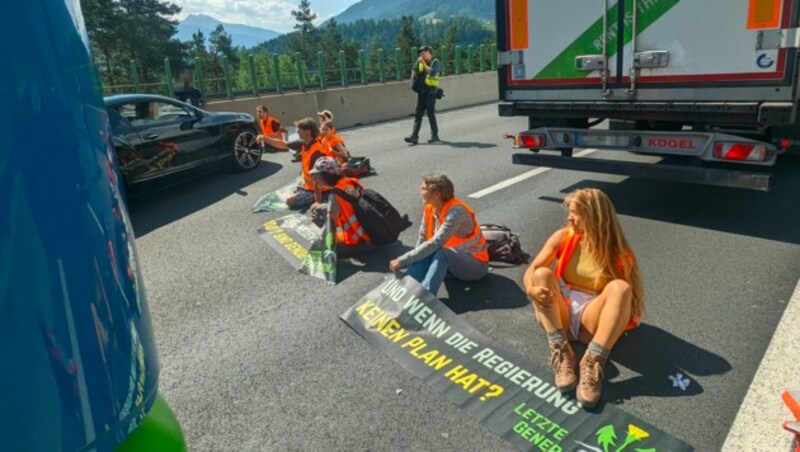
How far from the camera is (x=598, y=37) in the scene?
5984 millimetres

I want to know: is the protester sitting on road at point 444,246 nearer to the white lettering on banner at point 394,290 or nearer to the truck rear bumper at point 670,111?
the white lettering on banner at point 394,290

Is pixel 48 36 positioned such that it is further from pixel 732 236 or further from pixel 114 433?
pixel 732 236

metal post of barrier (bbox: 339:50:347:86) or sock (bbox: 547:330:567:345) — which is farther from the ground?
metal post of barrier (bbox: 339:50:347:86)

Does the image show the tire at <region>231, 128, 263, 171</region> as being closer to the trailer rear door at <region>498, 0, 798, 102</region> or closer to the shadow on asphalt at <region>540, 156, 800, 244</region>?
the trailer rear door at <region>498, 0, 798, 102</region>

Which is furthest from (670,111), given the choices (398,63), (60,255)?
(398,63)

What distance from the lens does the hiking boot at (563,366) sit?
3.16 m

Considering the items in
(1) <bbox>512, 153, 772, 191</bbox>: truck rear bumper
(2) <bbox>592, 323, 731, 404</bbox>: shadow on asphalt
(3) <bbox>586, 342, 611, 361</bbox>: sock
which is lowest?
(2) <bbox>592, 323, 731, 404</bbox>: shadow on asphalt

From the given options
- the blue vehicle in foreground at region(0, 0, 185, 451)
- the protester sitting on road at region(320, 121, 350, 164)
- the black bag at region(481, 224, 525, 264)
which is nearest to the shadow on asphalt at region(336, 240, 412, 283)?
the black bag at region(481, 224, 525, 264)

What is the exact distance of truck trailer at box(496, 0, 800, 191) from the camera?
5.02 meters

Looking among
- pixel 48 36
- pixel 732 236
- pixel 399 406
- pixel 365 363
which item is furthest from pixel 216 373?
pixel 732 236

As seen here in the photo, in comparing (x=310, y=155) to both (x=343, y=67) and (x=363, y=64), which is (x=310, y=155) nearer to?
(x=343, y=67)

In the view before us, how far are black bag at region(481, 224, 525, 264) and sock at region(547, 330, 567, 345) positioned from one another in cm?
163

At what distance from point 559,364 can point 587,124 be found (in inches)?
190

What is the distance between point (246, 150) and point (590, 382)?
317 inches
